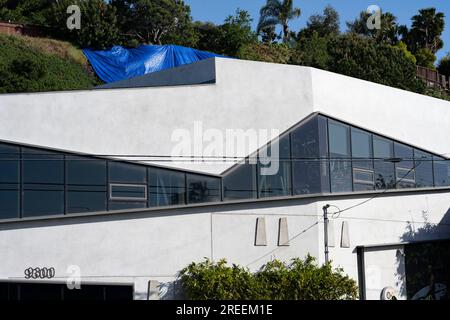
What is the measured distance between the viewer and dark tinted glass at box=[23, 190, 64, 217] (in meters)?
24.5

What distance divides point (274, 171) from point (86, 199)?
6259 millimetres

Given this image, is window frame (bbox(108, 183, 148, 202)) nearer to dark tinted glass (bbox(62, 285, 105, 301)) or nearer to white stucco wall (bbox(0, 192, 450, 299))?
white stucco wall (bbox(0, 192, 450, 299))

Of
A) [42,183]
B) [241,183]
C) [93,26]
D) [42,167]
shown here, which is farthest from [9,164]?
[93,26]

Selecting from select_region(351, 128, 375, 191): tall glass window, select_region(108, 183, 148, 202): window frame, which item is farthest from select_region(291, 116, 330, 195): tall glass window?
select_region(108, 183, 148, 202): window frame

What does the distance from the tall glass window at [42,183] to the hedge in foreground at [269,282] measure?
4.50 meters

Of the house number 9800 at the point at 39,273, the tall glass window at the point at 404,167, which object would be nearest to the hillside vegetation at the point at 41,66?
the house number 9800 at the point at 39,273

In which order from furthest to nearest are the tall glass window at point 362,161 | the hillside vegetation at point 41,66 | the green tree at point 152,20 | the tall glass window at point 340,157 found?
the green tree at point 152,20
the hillside vegetation at point 41,66
the tall glass window at point 362,161
the tall glass window at point 340,157

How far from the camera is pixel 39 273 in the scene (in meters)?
24.4

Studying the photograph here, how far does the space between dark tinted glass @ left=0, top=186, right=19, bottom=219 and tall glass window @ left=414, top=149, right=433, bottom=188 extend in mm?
14733

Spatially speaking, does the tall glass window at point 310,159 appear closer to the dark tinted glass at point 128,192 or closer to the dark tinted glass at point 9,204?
the dark tinted glass at point 128,192

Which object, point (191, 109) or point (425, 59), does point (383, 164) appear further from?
point (425, 59)

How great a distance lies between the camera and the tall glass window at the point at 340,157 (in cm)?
2792

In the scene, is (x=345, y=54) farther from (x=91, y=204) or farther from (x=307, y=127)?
(x=91, y=204)

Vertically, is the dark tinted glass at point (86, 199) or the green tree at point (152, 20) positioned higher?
the green tree at point (152, 20)
